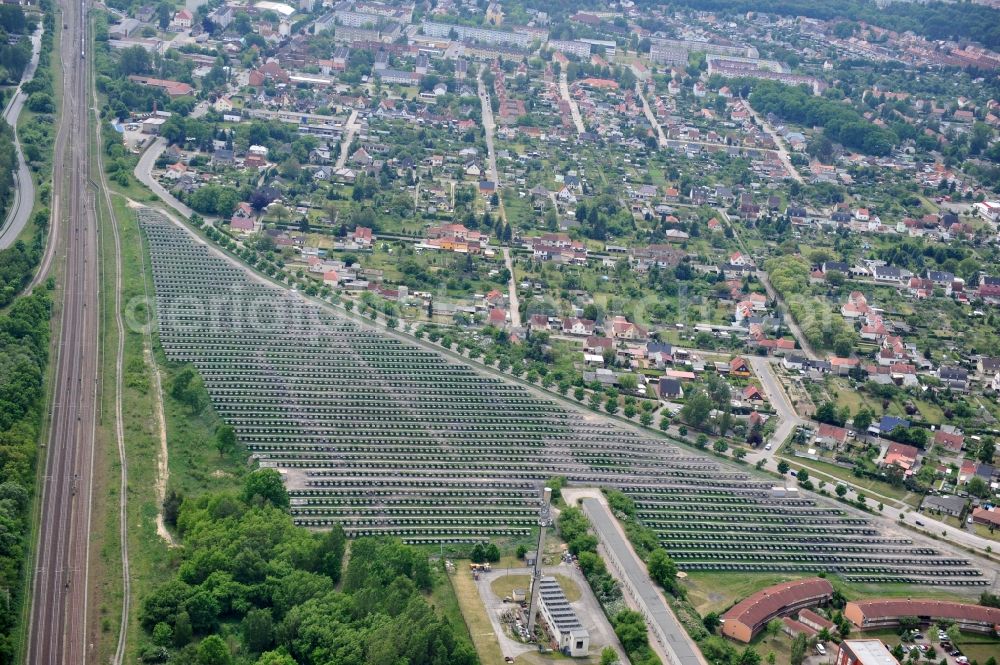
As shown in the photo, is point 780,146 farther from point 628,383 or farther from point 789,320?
point 628,383

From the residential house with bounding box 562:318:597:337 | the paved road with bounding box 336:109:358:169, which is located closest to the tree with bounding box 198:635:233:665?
the residential house with bounding box 562:318:597:337

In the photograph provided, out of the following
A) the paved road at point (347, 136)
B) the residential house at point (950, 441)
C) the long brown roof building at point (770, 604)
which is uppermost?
the paved road at point (347, 136)

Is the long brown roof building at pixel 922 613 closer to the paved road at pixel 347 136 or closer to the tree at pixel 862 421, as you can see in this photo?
the tree at pixel 862 421

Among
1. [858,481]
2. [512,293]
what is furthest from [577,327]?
[858,481]

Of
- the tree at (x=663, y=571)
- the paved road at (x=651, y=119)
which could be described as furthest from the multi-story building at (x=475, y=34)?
the tree at (x=663, y=571)

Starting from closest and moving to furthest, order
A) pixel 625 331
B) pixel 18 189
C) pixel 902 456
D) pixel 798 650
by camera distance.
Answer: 1. pixel 798 650
2. pixel 902 456
3. pixel 625 331
4. pixel 18 189

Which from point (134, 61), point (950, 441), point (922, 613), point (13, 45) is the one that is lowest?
point (950, 441)

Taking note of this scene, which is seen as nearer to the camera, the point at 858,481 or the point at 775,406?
the point at 858,481
